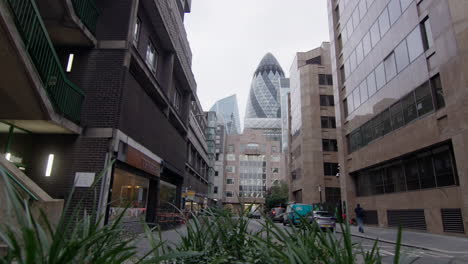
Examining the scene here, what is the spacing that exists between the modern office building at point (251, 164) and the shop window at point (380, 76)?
268 ft

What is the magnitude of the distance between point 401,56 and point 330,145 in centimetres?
2793

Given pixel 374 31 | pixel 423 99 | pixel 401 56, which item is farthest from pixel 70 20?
pixel 374 31

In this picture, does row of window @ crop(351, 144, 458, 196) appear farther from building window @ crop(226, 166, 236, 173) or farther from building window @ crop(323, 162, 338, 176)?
building window @ crop(226, 166, 236, 173)

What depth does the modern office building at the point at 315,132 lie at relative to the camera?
155 ft

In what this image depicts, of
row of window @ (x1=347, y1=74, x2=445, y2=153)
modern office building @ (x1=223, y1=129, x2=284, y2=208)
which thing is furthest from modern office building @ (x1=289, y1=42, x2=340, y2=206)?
modern office building @ (x1=223, y1=129, x2=284, y2=208)

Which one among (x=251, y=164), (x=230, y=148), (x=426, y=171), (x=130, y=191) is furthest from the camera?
(x=251, y=164)

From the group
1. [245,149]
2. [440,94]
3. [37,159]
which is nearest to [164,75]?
[37,159]

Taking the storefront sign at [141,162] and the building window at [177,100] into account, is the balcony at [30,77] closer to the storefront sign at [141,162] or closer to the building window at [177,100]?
the storefront sign at [141,162]

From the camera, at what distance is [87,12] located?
1233cm

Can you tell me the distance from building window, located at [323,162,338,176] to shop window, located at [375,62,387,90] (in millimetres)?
23700

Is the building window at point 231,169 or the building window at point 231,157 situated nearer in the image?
the building window at point 231,169

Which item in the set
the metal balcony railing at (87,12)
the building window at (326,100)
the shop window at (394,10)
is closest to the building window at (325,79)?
the building window at (326,100)

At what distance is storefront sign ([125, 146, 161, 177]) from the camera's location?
43.6 feet

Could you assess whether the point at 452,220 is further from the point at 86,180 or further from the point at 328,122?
the point at 328,122
